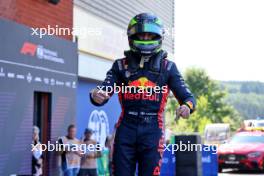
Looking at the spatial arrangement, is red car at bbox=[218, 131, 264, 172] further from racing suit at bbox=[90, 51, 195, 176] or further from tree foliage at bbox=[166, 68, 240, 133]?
tree foliage at bbox=[166, 68, 240, 133]

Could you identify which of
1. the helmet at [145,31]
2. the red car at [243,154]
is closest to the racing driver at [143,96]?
the helmet at [145,31]

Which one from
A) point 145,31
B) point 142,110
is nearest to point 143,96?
point 142,110

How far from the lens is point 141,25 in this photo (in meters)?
4.57

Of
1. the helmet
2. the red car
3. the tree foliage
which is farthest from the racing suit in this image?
the tree foliage

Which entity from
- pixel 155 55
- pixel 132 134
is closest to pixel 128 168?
pixel 132 134

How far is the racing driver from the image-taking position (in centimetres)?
449

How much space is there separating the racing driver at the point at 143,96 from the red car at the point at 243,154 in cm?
1570

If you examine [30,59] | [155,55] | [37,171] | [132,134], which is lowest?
[37,171]

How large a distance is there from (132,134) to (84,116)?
11.7 m

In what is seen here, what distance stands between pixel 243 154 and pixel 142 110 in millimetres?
15945

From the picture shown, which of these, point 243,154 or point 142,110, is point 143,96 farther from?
point 243,154

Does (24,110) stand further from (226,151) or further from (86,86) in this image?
(226,151)

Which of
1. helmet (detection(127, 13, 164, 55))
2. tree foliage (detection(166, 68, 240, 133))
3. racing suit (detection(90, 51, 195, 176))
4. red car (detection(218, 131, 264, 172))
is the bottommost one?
red car (detection(218, 131, 264, 172))

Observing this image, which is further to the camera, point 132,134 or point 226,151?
point 226,151
